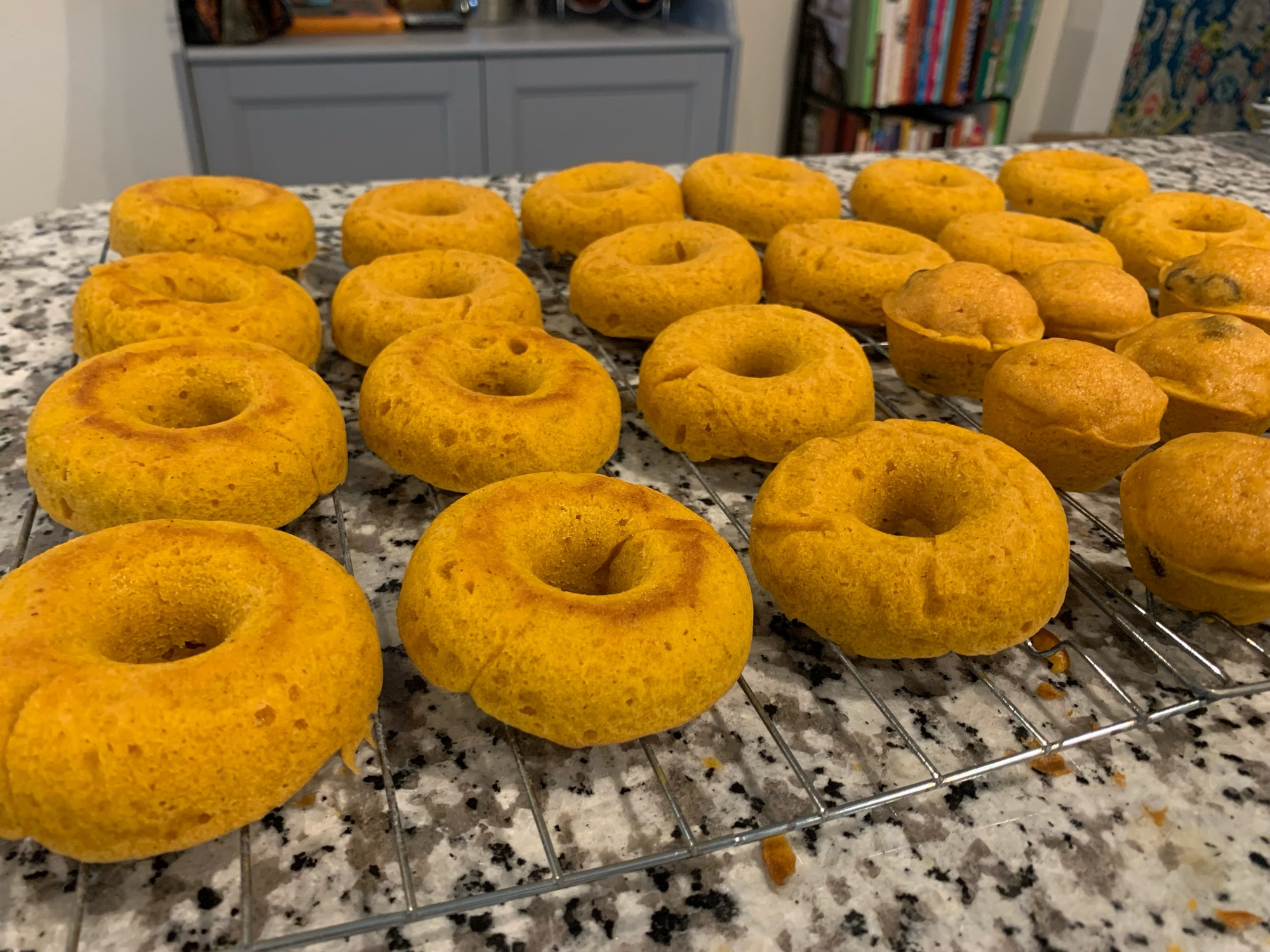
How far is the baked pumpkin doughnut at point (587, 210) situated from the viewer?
2053mm

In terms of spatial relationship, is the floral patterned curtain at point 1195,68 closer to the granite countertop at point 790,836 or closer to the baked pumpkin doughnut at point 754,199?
the baked pumpkin doughnut at point 754,199

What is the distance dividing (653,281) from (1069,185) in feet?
4.28

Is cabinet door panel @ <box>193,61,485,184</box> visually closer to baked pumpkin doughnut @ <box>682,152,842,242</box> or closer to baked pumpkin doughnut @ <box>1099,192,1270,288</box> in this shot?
baked pumpkin doughnut @ <box>682,152,842,242</box>

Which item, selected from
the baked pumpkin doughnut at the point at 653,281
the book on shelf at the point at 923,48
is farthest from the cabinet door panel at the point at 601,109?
the baked pumpkin doughnut at the point at 653,281

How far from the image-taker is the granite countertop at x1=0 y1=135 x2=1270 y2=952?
2.79ft

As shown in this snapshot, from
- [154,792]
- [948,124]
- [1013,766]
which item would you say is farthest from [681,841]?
[948,124]

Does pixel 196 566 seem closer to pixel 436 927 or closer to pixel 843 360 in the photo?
pixel 436 927

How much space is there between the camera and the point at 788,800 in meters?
0.97

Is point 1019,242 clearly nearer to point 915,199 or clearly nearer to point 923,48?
point 915,199

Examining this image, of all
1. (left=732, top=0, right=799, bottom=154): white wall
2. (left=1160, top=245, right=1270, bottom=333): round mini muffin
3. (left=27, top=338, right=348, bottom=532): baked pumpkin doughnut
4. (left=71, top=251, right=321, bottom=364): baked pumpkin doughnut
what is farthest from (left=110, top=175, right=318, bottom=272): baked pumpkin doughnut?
(left=732, top=0, right=799, bottom=154): white wall

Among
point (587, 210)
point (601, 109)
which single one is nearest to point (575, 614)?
point (587, 210)

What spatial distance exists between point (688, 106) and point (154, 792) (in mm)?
3343

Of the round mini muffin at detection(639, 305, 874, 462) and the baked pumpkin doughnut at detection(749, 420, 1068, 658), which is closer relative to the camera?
the baked pumpkin doughnut at detection(749, 420, 1068, 658)

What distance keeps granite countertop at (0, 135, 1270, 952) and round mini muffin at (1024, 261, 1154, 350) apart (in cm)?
66
